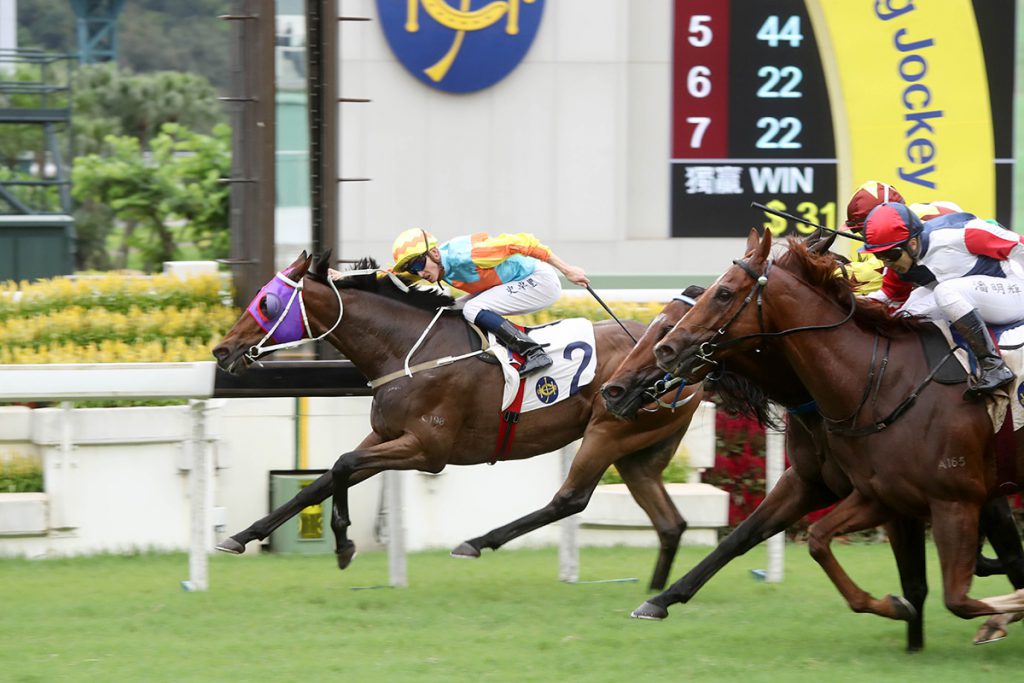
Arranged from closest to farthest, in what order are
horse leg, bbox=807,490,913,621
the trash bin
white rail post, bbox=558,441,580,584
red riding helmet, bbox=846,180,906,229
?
1. horse leg, bbox=807,490,913,621
2. red riding helmet, bbox=846,180,906,229
3. white rail post, bbox=558,441,580,584
4. the trash bin

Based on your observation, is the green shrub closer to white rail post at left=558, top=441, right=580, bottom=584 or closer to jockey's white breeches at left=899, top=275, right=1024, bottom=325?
white rail post at left=558, top=441, right=580, bottom=584

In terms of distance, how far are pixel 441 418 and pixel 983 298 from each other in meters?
2.55

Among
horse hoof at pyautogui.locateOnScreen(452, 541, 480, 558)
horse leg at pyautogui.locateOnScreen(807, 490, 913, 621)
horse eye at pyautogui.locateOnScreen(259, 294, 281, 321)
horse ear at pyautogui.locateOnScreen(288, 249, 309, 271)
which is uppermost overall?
horse ear at pyautogui.locateOnScreen(288, 249, 309, 271)

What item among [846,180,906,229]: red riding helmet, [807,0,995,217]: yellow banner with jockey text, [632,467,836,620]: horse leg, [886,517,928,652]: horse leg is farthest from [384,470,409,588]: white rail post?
[807,0,995,217]: yellow banner with jockey text

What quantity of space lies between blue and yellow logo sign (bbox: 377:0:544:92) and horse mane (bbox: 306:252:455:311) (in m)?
4.66

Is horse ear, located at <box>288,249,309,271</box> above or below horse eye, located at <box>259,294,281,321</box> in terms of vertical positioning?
above

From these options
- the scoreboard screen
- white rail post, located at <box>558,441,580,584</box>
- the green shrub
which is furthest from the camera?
the scoreboard screen

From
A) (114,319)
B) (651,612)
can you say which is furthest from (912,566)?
(114,319)

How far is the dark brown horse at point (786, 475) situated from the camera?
5316mm

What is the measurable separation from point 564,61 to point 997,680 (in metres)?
7.54

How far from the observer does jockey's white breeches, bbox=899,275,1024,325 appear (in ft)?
17.0

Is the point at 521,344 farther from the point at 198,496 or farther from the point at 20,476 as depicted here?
the point at 20,476

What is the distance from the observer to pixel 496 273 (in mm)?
7121

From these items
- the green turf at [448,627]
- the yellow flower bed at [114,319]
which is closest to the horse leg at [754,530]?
the green turf at [448,627]
